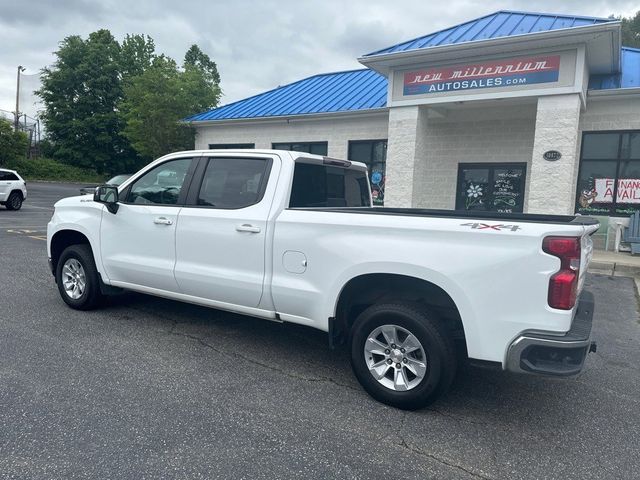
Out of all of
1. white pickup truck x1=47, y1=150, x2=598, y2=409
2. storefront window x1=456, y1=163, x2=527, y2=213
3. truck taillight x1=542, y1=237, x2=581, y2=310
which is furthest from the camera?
storefront window x1=456, y1=163, x2=527, y2=213

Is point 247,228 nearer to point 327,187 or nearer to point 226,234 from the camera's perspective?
point 226,234

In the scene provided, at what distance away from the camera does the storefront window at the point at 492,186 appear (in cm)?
1304

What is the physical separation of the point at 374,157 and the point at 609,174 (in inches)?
248

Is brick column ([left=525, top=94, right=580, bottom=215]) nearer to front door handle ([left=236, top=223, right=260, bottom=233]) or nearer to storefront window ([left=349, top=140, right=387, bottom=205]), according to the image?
storefront window ([left=349, top=140, right=387, bottom=205])

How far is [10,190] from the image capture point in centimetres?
1853

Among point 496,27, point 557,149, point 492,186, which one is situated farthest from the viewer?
point 492,186

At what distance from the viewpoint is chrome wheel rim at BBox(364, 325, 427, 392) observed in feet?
11.3

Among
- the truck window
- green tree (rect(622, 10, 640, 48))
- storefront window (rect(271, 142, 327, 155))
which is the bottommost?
the truck window

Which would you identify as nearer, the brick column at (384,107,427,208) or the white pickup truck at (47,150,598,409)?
the white pickup truck at (47,150,598,409)

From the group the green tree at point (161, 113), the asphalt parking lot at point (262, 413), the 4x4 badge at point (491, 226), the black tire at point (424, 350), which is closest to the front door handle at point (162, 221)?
the asphalt parking lot at point (262, 413)

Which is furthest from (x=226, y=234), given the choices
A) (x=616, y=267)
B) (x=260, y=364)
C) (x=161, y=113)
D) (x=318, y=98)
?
(x=161, y=113)

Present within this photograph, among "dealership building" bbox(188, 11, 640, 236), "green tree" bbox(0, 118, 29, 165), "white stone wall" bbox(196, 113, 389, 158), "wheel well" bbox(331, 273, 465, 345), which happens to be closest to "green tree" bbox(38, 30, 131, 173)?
"green tree" bbox(0, 118, 29, 165)

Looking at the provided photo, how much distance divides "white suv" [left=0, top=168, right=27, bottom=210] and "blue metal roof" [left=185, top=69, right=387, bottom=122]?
714 cm

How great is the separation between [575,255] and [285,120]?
14128 millimetres
